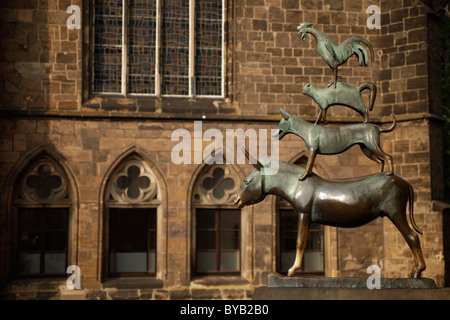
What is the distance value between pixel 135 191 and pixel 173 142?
1.23 meters

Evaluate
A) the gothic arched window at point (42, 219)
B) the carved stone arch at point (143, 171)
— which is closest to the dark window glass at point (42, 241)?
the gothic arched window at point (42, 219)

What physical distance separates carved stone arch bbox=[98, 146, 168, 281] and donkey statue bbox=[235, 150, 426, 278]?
690 cm

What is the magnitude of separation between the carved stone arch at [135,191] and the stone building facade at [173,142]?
28mm

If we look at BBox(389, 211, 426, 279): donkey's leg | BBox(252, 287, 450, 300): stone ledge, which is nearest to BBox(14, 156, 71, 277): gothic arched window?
BBox(252, 287, 450, 300): stone ledge

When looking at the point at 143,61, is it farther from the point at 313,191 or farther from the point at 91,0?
the point at 313,191

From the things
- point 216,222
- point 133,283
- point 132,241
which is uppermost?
point 216,222

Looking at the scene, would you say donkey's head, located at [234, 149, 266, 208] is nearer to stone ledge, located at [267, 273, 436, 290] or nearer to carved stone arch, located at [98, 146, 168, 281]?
stone ledge, located at [267, 273, 436, 290]

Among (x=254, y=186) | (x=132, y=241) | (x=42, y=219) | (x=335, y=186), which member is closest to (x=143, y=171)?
(x=132, y=241)

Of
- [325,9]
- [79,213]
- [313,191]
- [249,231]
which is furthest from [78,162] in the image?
[313,191]

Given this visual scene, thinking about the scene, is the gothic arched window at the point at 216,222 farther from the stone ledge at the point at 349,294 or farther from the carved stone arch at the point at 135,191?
the stone ledge at the point at 349,294

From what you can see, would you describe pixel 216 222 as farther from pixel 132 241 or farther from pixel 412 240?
pixel 412 240

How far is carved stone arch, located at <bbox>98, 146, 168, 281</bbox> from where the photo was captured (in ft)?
46.3

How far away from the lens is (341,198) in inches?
288

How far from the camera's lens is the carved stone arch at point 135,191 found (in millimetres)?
14109
